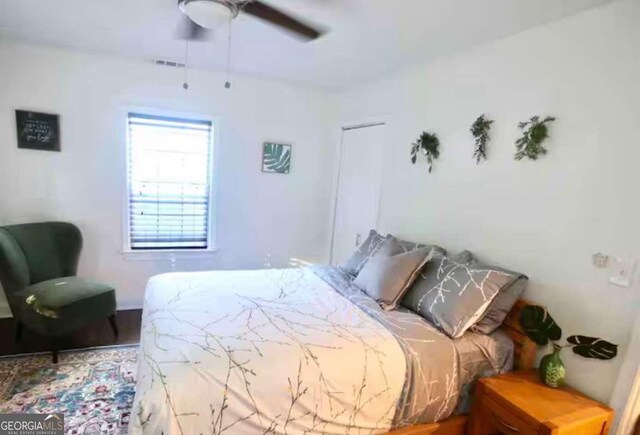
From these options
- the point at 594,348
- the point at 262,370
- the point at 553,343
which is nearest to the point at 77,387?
the point at 262,370

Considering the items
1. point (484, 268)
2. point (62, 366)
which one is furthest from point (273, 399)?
point (62, 366)

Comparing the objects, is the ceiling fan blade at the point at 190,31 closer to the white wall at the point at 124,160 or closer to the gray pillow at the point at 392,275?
the white wall at the point at 124,160

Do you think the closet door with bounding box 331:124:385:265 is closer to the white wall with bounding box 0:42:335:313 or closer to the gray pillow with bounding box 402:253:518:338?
the white wall with bounding box 0:42:335:313

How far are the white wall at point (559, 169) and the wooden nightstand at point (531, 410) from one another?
0.17 meters

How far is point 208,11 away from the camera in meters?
1.62

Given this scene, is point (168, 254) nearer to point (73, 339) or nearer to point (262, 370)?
point (73, 339)

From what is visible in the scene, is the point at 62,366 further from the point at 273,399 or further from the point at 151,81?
the point at 151,81

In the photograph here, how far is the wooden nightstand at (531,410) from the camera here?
1.54m

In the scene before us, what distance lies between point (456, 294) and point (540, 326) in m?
A: 0.43

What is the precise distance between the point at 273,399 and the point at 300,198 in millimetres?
2792

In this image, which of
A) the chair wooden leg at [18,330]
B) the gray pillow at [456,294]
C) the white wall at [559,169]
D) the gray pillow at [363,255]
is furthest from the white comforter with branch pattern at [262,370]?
the chair wooden leg at [18,330]

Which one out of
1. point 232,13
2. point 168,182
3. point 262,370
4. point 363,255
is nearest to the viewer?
point 262,370

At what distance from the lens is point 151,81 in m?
3.32

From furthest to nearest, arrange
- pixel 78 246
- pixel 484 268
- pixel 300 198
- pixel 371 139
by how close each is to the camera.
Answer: pixel 300 198 < pixel 371 139 < pixel 78 246 < pixel 484 268
